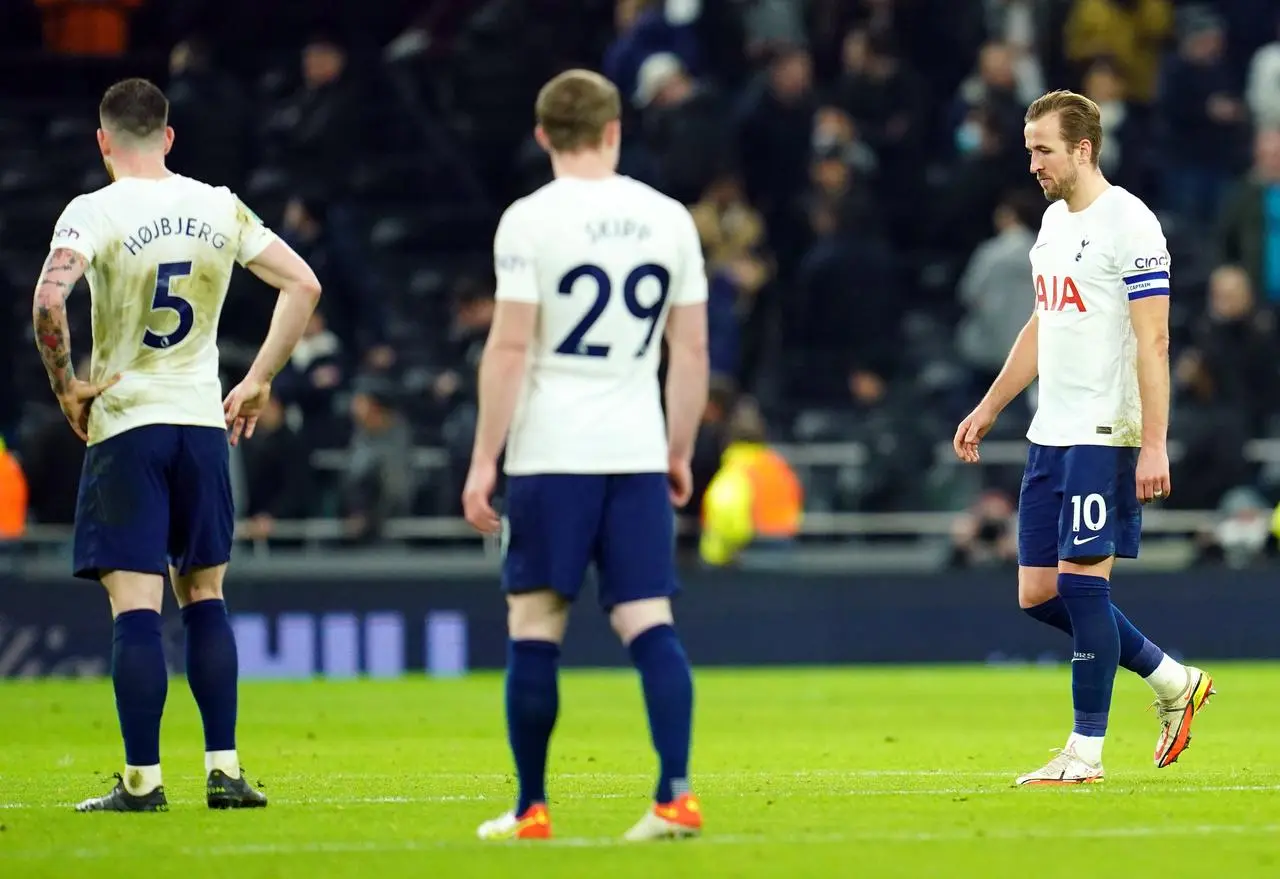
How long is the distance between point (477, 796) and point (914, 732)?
4048mm

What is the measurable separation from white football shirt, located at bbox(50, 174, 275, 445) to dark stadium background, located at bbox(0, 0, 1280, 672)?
31.2 ft

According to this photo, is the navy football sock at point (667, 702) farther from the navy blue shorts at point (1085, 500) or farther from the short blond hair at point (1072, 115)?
the short blond hair at point (1072, 115)

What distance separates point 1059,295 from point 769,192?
11.9 metres

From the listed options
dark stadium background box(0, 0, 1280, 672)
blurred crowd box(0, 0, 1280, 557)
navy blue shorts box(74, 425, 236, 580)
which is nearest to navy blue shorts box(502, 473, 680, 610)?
navy blue shorts box(74, 425, 236, 580)

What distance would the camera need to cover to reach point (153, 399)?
316 inches

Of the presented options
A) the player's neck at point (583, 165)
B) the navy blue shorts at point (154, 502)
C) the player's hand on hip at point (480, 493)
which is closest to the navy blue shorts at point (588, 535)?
the player's hand on hip at point (480, 493)

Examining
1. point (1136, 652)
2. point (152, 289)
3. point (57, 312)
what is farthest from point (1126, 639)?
point (57, 312)

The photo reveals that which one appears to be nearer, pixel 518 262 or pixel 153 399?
pixel 518 262

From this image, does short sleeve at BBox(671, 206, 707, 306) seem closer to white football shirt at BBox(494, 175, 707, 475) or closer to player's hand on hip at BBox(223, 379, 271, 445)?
white football shirt at BBox(494, 175, 707, 475)

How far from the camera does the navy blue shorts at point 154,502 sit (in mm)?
7926

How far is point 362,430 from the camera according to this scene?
60.5 feet

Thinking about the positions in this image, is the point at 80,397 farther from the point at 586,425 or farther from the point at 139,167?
the point at 586,425

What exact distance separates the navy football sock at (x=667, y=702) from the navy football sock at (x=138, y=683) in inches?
73.5

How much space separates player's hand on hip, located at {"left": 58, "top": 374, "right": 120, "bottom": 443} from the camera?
7.94 m
